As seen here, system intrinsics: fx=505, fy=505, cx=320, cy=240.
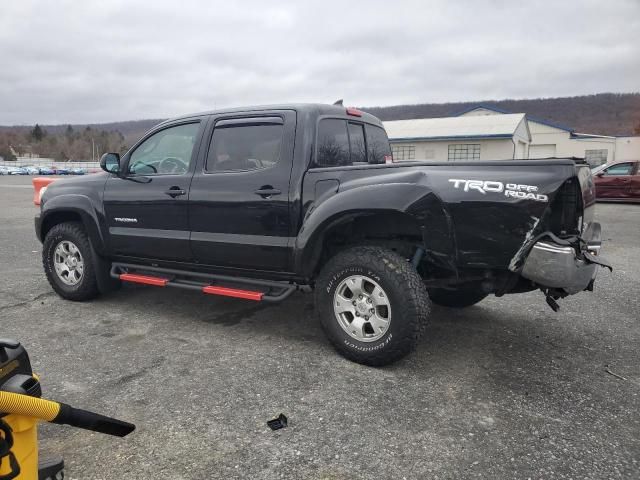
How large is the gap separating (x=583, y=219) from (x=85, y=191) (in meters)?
4.32

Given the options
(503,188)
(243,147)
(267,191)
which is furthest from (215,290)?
(503,188)

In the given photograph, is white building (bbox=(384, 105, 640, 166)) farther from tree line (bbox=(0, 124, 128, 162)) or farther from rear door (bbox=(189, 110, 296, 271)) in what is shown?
tree line (bbox=(0, 124, 128, 162))

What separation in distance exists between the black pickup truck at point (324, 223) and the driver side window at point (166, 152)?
14 millimetres

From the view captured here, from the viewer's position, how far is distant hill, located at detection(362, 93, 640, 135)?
79250 millimetres

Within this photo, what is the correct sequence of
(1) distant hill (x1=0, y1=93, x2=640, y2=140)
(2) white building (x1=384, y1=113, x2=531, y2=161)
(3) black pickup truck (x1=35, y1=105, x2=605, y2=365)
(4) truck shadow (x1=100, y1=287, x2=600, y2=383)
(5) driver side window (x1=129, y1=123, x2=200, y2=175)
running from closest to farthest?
(3) black pickup truck (x1=35, y1=105, x2=605, y2=365) → (4) truck shadow (x1=100, y1=287, x2=600, y2=383) → (5) driver side window (x1=129, y1=123, x2=200, y2=175) → (2) white building (x1=384, y1=113, x2=531, y2=161) → (1) distant hill (x1=0, y1=93, x2=640, y2=140)

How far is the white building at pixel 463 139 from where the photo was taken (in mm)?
27578

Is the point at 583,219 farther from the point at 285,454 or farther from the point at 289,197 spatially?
the point at 285,454

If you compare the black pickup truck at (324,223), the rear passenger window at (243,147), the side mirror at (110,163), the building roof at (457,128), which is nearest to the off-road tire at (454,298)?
the black pickup truck at (324,223)

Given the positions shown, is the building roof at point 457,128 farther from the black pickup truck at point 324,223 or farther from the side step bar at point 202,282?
the side step bar at point 202,282

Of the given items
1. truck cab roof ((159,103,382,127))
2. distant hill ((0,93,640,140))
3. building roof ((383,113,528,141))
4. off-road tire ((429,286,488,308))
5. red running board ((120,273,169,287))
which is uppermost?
distant hill ((0,93,640,140))

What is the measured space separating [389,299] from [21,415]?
2202mm

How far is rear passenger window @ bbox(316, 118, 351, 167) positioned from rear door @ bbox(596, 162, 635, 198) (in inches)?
598

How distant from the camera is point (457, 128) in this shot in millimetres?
29641

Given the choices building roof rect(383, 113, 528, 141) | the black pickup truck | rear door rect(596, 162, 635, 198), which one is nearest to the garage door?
building roof rect(383, 113, 528, 141)
